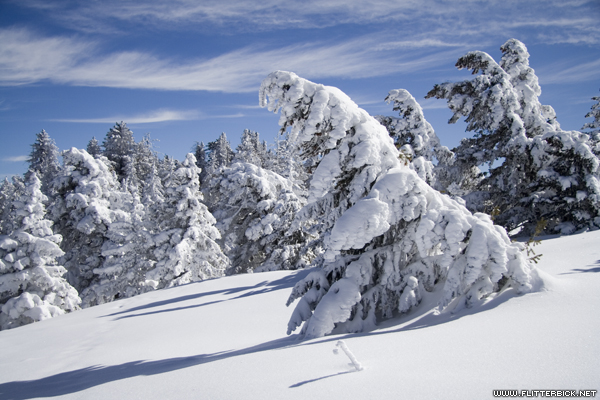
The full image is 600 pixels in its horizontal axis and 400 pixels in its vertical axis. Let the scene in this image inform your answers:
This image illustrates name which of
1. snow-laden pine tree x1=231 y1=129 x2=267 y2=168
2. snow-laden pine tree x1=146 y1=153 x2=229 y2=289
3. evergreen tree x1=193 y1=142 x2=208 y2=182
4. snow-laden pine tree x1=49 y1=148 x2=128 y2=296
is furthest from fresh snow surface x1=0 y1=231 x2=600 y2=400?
evergreen tree x1=193 y1=142 x2=208 y2=182

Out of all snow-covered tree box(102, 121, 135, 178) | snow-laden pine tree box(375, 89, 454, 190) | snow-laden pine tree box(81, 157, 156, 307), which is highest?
snow-covered tree box(102, 121, 135, 178)

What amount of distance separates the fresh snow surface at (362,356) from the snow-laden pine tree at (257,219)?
11.9 metres

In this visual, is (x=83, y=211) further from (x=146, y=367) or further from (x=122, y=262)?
(x=146, y=367)

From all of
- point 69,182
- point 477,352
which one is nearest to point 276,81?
point 477,352

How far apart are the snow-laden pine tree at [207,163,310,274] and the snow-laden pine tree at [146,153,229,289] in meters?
2.91

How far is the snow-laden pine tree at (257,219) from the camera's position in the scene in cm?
2048

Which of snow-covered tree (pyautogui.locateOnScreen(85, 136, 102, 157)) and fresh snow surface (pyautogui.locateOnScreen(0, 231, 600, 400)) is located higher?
snow-covered tree (pyautogui.locateOnScreen(85, 136, 102, 157))

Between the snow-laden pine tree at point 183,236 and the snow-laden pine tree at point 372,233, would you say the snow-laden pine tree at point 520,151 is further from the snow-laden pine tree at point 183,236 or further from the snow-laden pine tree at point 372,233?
the snow-laden pine tree at point 183,236

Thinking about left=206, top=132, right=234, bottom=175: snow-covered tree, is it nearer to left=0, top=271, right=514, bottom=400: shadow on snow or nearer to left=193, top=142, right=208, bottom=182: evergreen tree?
left=193, top=142, right=208, bottom=182: evergreen tree

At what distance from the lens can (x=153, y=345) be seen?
727 cm

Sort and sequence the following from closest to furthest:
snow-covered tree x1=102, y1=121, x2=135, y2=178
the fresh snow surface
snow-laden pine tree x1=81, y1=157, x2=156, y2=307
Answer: the fresh snow surface < snow-laden pine tree x1=81, y1=157, x2=156, y2=307 < snow-covered tree x1=102, y1=121, x2=135, y2=178

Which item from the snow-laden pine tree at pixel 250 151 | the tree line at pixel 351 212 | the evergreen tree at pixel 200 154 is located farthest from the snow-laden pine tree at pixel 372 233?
the evergreen tree at pixel 200 154

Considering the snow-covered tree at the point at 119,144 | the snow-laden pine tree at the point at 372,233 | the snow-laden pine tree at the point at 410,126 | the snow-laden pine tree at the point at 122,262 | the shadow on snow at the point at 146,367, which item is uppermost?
the snow-covered tree at the point at 119,144

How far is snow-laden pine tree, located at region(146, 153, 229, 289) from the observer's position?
18141 mm
